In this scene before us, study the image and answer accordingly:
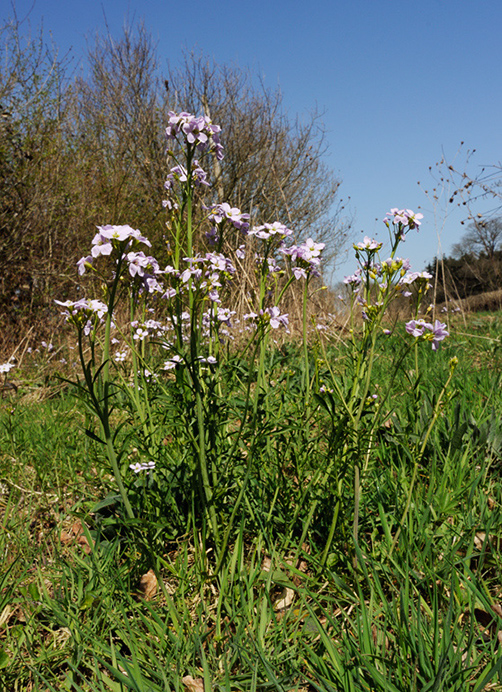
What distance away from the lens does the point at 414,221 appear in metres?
1.42

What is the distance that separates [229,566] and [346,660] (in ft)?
1.46

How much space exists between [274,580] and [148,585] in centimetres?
44

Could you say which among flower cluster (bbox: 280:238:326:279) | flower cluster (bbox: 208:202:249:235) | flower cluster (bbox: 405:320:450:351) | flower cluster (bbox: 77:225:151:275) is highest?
flower cluster (bbox: 208:202:249:235)

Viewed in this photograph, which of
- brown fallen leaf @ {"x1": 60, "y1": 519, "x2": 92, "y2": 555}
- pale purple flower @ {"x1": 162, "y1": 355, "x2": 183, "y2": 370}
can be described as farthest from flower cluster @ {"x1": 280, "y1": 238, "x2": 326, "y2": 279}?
brown fallen leaf @ {"x1": 60, "y1": 519, "x2": 92, "y2": 555}

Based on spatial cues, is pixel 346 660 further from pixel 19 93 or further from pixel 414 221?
pixel 19 93

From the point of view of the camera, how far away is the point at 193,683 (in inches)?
45.8

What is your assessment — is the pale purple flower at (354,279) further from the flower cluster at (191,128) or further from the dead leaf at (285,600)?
the dead leaf at (285,600)

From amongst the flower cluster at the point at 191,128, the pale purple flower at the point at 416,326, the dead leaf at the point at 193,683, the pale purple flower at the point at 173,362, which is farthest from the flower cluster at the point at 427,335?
the dead leaf at the point at 193,683

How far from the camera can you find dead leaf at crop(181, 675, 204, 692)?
3.80ft

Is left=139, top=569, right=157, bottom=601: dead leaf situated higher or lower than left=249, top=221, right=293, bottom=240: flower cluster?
lower

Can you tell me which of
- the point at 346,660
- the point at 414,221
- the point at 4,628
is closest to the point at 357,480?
the point at 346,660

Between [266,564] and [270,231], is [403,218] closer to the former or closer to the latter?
[270,231]

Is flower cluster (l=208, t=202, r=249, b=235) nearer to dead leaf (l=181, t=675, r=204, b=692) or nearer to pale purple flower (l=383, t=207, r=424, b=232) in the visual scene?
pale purple flower (l=383, t=207, r=424, b=232)

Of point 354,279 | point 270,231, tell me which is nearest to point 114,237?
point 270,231
